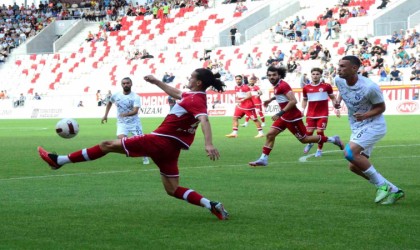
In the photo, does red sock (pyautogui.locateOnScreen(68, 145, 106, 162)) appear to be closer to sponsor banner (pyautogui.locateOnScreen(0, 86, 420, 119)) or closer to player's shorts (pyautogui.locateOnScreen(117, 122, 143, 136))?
player's shorts (pyautogui.locateOnScreen(117, 122, 143, 136))

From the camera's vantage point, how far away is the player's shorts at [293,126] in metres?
17.8

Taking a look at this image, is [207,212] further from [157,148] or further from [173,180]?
[157,148]

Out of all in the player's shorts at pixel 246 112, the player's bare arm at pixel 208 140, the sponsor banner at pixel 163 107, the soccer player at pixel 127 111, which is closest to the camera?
the player's bare arm at pixel 208 140

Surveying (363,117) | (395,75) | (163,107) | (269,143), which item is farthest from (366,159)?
(163,107)

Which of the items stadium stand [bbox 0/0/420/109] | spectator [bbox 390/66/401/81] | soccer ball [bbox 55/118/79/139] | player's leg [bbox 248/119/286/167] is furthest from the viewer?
stadium stand [bbox 0/0/420/109]

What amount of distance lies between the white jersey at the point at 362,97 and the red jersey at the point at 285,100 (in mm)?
6386

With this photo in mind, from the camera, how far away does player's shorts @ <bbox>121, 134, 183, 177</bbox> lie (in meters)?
9.79

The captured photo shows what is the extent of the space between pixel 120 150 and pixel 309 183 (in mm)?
4642

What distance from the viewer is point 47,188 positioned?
13438 millimetres

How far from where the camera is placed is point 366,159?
11172 mm

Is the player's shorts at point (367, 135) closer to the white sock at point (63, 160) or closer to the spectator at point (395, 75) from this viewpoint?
the white sock at point (63, 160)

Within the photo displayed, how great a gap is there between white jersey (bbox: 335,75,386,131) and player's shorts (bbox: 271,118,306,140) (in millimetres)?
6407

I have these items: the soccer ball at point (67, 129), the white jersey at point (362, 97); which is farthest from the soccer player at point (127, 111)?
the white jersey at point (362, 97)

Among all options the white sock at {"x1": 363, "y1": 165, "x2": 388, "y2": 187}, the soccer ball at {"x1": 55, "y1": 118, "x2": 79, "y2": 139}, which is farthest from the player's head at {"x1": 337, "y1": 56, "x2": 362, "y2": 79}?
the soccer ball at {"x1": 55, "y1": 118, "x2": 79, "y2": 139}
